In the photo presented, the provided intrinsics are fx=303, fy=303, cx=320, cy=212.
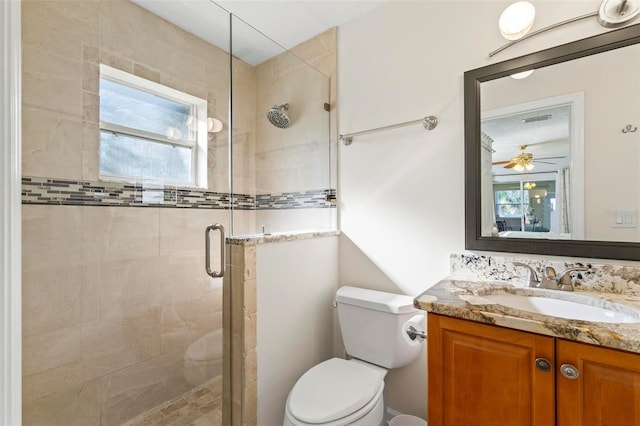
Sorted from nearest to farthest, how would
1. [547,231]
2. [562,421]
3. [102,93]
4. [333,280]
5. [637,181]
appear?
[562,421]
[637,181]
[547,231]
[102,93]
[333,280]

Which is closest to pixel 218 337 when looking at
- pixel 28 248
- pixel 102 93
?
pixel 28 248

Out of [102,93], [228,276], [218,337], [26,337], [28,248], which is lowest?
[218,337]

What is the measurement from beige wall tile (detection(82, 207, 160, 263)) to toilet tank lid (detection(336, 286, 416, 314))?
1171mm

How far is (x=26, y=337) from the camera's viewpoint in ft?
4.50

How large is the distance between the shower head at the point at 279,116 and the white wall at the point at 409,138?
376mm

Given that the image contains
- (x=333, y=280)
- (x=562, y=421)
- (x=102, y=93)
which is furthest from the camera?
(x=333, y=280)

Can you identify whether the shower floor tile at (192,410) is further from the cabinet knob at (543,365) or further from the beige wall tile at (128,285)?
the cabinet knob at (543,365)

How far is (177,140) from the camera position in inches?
73.8

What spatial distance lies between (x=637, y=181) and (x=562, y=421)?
93 centimetres

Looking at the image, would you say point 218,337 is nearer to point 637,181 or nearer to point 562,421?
point 562,421

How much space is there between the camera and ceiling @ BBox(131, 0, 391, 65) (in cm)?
172

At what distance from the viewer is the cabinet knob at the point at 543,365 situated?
2.98 ft

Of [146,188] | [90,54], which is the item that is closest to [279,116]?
[146,188]

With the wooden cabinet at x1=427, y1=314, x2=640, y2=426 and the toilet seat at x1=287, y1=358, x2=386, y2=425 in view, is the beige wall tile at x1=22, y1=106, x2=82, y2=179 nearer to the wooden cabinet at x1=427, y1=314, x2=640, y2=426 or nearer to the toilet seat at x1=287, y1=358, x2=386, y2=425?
the toilet seat at x1=287, y1=358, x2=386, y2=425
